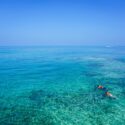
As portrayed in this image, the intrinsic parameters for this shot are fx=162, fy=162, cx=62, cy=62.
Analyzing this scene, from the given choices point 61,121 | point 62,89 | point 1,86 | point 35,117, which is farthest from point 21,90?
point 61,121

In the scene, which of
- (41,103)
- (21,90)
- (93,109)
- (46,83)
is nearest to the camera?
(93,109)

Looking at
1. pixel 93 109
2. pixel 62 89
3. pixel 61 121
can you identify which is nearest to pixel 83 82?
pixel 62 89

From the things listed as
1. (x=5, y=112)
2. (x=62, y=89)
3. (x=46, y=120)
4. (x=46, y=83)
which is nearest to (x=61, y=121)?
(x=46, y=120)

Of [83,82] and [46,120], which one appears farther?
[83,82]

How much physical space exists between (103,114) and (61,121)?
2.90 metres

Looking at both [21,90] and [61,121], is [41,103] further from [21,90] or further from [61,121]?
[21,90]

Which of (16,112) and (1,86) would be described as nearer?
(16,112)

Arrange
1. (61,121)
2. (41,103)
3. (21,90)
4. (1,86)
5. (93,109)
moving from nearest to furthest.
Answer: (61,121) < (93,109) < (41,103) < (21,90) < (1,86)

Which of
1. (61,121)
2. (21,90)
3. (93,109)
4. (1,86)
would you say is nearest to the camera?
(61,121)

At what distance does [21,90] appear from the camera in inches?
613

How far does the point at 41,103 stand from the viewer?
12398 millimetres

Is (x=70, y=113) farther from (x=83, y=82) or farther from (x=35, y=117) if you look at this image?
(x=83, y=82)

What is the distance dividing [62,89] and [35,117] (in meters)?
5.92

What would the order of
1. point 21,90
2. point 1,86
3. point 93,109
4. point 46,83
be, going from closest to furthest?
point 93,109 < point 21,90 < point 1,86 < point 46,83
